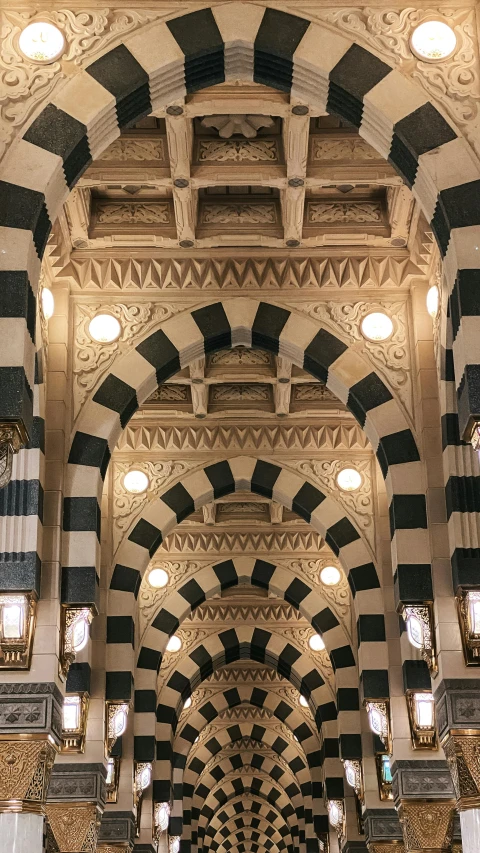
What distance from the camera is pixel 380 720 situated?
14359 mm

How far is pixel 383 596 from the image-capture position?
50.0 feet

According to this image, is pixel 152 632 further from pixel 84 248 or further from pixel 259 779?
pixel 259 779

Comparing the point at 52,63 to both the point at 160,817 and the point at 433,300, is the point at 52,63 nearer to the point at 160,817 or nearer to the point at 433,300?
the point at 433,300

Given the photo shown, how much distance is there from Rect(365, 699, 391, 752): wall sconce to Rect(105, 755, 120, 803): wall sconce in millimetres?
3529

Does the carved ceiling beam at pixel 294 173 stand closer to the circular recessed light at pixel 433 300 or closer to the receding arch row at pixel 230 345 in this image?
the receding arch row at pixel 230 345

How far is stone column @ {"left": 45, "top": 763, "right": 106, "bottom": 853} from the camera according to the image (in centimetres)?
1351

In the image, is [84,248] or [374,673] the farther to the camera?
[374,673]

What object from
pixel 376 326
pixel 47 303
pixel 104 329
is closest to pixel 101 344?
pixel 104 329

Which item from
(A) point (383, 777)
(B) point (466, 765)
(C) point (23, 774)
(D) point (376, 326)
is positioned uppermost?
(D) point (376, 326)

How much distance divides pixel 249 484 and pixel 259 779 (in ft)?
65.9

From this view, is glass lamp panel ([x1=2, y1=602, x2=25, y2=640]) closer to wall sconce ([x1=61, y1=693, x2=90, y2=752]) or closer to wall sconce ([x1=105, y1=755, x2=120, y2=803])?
wall sconce ([x1=61, y1=693, x2=90, y2=752])

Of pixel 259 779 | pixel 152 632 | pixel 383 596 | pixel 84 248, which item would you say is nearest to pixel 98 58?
pixel 84 248

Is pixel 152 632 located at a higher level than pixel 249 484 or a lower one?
lower

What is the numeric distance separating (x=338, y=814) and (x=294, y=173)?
1151 cm
